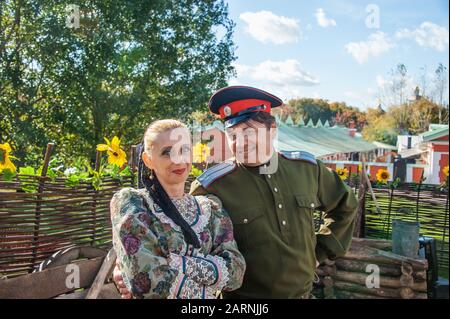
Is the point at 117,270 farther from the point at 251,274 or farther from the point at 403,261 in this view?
the point at 403,261

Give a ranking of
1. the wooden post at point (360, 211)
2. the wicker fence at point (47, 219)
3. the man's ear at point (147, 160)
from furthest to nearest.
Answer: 1. the wooden post at point (360, 211)
2. the wicker fence at point (47, 219)
3. the man's ear at point (147, 160)

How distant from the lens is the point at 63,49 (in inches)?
534

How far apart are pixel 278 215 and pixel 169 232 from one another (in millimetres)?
687

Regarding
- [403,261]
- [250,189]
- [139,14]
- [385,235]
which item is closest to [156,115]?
[139,14]

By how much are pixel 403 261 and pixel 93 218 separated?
3672 mm

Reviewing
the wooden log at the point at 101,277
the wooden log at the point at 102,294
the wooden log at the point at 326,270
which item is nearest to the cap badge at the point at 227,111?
the wooden log at the point at 101,277

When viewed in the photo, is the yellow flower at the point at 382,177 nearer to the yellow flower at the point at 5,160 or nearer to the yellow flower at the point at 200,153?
the yellow flower at the point at 200,153

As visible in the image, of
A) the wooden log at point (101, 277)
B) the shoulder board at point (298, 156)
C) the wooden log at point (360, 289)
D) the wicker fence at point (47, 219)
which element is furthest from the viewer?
the wooden log at point (360, 289)

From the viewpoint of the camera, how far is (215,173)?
2389 millimetres

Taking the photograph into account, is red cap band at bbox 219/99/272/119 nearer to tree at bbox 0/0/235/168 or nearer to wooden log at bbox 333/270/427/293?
wooden log at bbox 333/270/427/293

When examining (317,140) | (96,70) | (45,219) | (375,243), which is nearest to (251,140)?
(45,219)

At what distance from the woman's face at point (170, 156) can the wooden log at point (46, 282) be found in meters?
1.62

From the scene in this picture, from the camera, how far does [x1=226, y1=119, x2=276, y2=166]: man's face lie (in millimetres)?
2371

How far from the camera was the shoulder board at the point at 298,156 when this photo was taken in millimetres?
2582
